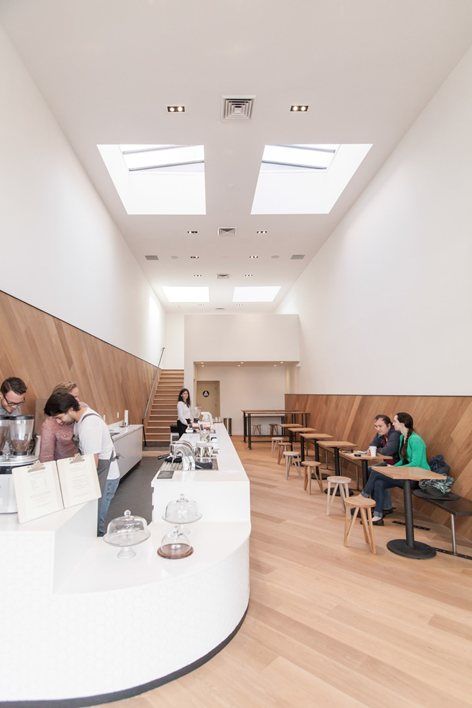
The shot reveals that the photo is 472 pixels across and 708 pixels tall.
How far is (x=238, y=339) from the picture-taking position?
10.8 metres

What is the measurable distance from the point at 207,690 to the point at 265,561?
1592 millimetres

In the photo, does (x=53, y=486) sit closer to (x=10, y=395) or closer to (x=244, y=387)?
(x=10, y=395)

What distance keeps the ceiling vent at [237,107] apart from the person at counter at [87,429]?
3.87 metres

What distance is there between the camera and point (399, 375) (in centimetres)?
532

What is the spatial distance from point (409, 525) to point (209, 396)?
1074 centimetres

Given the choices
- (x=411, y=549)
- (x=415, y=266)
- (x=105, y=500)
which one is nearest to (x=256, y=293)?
(x=415, y=266)

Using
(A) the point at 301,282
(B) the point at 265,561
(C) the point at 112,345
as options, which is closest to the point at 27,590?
(B) the point at 265,561

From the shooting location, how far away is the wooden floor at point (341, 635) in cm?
186

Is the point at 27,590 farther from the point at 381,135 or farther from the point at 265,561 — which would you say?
the point at 381,135

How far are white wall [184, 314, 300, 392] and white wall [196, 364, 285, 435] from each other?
307 cm

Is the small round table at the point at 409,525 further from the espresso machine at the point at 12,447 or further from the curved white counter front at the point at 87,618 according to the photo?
the espresso machine at the point at 12,447

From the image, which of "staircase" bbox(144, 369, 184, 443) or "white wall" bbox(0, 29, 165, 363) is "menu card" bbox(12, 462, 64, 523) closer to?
"white wall" bbox(0, 29, 165, 363)

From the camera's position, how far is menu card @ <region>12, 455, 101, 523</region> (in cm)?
195

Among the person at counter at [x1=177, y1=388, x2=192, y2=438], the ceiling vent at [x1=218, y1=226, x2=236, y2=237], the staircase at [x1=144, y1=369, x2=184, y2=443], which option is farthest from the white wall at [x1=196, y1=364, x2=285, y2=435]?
the ceiling vent at [x1=218, y1=226, x2=236, y2=237]
